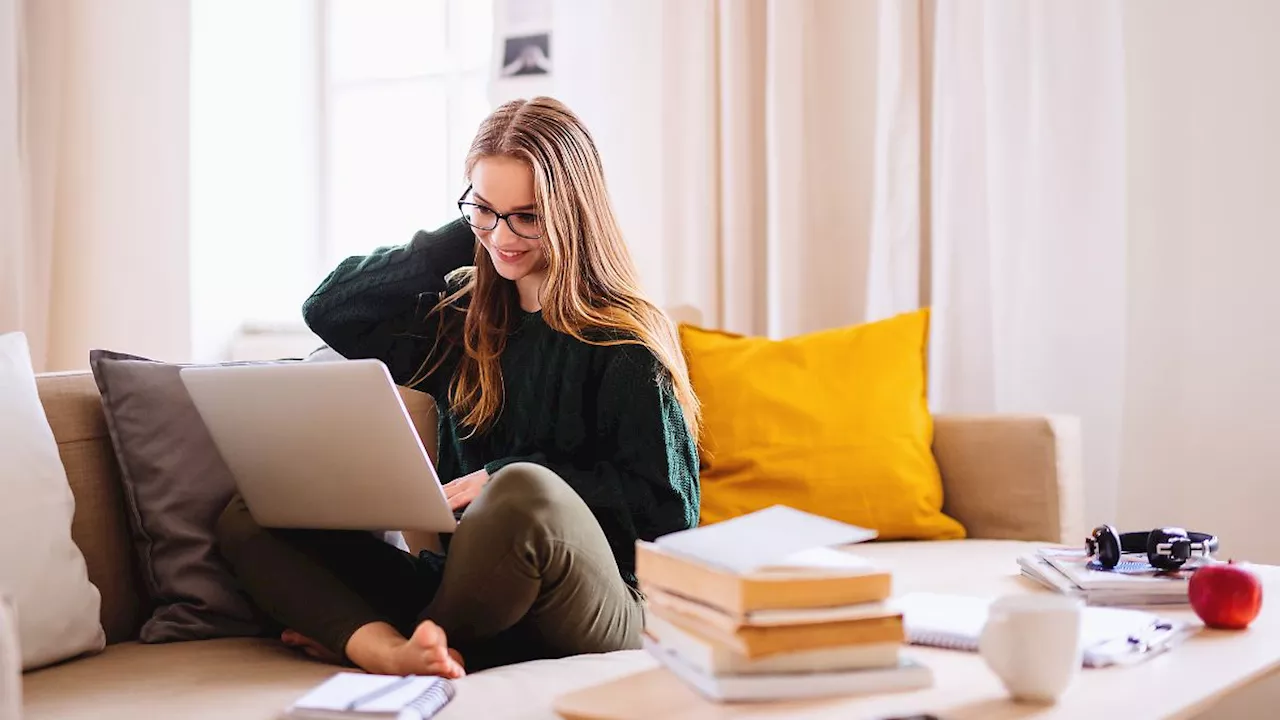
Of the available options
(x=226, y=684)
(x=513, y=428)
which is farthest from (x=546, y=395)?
(x=226, y=684)

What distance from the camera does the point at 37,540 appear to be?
1.40 metres

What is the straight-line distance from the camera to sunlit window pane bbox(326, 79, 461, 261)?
3.54 metres

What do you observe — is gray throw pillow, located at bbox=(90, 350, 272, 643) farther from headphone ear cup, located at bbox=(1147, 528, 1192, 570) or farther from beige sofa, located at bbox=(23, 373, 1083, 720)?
headphone ear cup, located at bbox=(1147, 528, 1192, 570)

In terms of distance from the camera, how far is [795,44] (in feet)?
8.91

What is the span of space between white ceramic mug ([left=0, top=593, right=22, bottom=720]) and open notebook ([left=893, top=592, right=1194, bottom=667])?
0.77 metres

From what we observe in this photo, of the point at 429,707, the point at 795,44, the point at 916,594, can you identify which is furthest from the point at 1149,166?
the point at 429,707

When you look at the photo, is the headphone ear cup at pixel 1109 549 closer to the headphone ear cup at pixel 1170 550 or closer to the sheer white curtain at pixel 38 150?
the headphone ear cup at pixel 1170 550

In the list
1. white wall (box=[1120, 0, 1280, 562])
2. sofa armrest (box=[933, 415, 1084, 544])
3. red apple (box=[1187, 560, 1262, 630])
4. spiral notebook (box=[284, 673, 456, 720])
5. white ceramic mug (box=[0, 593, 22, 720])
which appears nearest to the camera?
white ceramic mug (box=[0, 593, 22, 720])

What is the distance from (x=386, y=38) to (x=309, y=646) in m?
2.50

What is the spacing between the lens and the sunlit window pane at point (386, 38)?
3.54 meters

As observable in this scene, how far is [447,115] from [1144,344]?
195 centimetres

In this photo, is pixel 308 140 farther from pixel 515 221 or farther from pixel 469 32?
pixel 515 221

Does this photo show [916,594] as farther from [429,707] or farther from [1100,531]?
[429,707]

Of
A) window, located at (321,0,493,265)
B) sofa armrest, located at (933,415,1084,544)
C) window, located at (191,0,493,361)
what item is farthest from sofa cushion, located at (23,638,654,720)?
window, located at (321,0,493,265)
